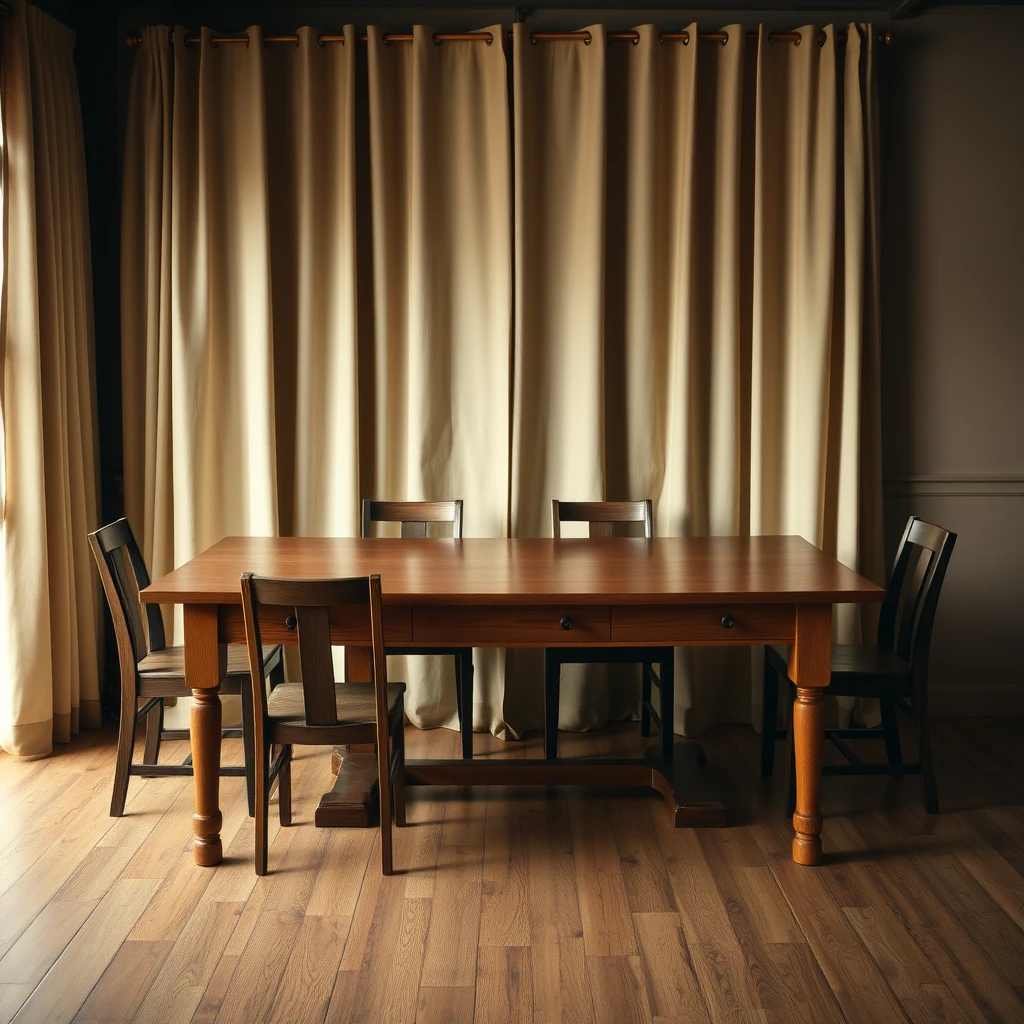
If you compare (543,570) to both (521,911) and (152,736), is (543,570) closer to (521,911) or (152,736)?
(521,911)

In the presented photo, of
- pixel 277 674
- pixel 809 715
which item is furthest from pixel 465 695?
pixel 809 715

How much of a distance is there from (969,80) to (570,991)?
368 centimetres

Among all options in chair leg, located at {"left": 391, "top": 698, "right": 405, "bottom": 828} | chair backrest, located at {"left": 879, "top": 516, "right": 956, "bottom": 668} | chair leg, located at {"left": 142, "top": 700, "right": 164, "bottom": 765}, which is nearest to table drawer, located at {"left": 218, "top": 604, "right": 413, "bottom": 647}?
chair leg, located at {"left": 391, "top": 698, "right": 405, "bottom": 828}

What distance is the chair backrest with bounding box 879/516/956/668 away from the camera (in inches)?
120

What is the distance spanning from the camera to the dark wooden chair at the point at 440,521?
3.63m

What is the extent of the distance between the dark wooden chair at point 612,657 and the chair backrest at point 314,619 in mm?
690

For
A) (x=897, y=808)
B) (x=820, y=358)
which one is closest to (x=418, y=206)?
(x=820, y=358)

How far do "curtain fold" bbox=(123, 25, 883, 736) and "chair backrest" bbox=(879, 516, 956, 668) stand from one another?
1.97 ft

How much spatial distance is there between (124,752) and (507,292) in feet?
7.04

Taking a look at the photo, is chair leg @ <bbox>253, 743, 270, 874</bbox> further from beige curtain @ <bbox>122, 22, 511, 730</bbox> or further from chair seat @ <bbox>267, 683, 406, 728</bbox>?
beige curtain @ <bbox>122, 22, 511, 730</bbox>

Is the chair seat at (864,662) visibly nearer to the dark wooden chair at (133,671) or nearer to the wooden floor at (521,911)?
the wooden floor at (521,911)

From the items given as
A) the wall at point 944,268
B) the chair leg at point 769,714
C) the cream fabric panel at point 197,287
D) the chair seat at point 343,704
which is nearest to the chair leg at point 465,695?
the chair seat at point 343,704

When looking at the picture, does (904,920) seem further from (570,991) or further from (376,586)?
(376,586)

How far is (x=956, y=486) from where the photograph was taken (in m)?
4.13
